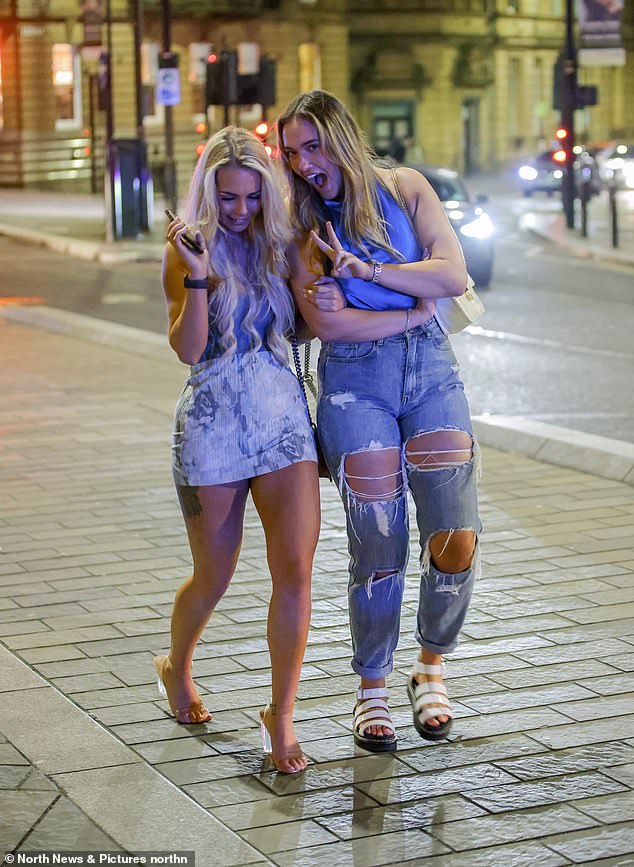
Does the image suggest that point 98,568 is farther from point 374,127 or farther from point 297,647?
point 374,127

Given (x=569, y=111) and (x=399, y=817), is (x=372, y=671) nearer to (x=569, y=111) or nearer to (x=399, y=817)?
(x=399, y=817)

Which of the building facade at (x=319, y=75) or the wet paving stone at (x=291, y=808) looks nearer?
the wet paving stone at (x=291, y=808)

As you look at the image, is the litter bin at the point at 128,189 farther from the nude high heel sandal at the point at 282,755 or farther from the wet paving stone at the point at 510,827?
the wet paving stone at the point at 510,827

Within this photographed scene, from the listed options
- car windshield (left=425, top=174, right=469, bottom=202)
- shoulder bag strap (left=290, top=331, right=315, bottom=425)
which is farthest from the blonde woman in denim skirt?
car windshield (left=425, top=174, right=469, bottom=202)

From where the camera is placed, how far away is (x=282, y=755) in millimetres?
4273

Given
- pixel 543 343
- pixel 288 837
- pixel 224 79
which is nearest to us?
pixel 288 837

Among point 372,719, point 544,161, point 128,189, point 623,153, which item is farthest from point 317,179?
point 623,153

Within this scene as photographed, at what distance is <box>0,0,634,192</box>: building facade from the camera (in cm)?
4419

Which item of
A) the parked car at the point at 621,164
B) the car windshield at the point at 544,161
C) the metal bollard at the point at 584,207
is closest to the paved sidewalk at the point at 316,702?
the metal bollard at the point at 584,207

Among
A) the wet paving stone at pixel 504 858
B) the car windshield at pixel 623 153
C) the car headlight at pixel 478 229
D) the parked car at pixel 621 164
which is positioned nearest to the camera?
the wet paving stone at pixel 504 858

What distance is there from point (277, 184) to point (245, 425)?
25.7 inches

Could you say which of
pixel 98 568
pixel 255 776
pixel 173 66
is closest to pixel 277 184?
pixel 255 776

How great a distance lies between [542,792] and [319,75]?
52335 millimetres

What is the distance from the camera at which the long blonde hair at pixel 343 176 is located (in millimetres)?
4309
